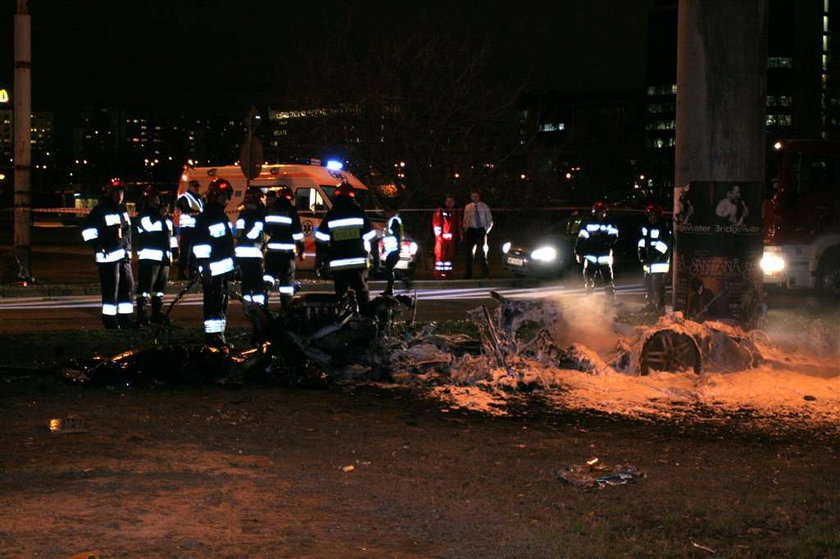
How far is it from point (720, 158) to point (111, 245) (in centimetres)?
733

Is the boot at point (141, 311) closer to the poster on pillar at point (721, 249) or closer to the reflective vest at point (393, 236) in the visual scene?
the reflective vest at point (393, 236)

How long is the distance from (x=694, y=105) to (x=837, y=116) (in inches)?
1646

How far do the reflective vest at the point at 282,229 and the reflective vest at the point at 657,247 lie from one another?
5487 millimetres

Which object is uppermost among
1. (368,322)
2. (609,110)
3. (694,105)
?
(609,110)

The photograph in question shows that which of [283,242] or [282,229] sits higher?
[282,229]

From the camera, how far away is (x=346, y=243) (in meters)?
13.1

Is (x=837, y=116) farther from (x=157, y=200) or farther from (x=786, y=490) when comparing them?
(x=786, y=490)

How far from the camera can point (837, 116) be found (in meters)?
49.3

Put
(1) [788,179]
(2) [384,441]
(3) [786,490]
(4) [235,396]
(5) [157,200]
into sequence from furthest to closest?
(1) [788,179] → (5) [157,200] → (4) [235,396] → (2) [384,441] → (3) [786,490]

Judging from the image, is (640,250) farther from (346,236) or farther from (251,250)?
(251,250)

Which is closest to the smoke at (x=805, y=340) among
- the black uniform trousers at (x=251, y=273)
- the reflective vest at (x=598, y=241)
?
the reflective vest at (x=598, y=241)

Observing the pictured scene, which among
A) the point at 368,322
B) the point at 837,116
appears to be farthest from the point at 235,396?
the point at 837,116

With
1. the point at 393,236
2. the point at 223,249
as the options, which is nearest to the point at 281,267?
the point at 223,249

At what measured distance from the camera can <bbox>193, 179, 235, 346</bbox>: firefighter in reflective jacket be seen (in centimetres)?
1208
